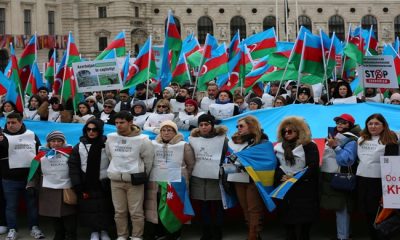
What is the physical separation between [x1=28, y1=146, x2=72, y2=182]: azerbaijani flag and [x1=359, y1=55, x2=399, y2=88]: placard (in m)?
6.13

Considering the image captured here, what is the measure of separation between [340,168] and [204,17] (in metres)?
55.4

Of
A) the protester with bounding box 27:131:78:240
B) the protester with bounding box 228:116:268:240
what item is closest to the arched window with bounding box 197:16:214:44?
the protester with bounding box 27:131:78:240

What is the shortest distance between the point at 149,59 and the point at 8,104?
144 inches

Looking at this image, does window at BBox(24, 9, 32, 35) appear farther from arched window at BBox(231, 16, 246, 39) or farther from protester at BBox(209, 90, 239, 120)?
protester at BBox(209, 90, 239, 120)

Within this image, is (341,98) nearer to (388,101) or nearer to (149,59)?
(388,101)

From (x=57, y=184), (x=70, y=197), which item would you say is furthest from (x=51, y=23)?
(x=70, y=197)

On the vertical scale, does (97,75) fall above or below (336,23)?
below

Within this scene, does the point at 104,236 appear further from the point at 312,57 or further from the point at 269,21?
the point at 269,21

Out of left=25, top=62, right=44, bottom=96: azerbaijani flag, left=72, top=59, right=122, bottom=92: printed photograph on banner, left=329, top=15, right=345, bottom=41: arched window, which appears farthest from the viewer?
left=329, top=15, right=345, bottom=41: arched window

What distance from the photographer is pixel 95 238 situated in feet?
32.8

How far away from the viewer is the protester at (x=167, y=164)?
9.76m

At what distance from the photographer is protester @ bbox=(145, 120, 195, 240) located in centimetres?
976

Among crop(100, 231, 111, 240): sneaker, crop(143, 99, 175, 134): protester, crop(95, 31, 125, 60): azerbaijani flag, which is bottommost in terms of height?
crop(100, 231, 111, 240): sneaker

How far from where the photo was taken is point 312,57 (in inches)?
592
